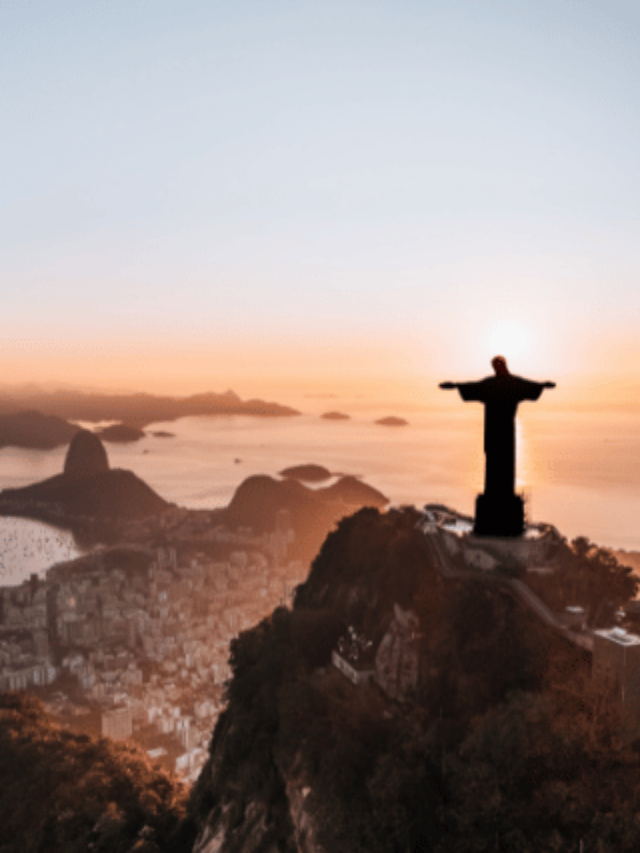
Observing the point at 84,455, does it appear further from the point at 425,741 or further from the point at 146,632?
the point at 425,741

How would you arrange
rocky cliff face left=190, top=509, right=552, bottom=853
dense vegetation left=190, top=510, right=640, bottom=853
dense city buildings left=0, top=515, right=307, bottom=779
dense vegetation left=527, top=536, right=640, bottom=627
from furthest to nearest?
dense city buildings left=0, top=515, right=307, bottom=779
dense vegetation left=527, top=536, right=640, bottom=627
rocky cliff face left=190, top=509, right=552, bottom=853
dense vegetation left=190, top=510, right=640, bottom=853

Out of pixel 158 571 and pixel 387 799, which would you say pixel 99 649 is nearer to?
pixel 158 571

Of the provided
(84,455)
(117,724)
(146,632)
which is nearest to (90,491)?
(84,455)

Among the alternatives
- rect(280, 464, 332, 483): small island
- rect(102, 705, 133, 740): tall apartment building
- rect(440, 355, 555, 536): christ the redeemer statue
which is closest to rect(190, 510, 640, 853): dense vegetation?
rect(440, 355, 555, 536): christ the redeemer statue

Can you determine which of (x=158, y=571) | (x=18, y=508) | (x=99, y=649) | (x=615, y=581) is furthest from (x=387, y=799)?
(x=18, y=508)

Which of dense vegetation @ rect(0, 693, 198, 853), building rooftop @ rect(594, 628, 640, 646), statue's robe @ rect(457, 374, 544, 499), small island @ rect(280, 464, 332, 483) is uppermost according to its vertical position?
statue's robe @ rect(457, 374, 544, 499)

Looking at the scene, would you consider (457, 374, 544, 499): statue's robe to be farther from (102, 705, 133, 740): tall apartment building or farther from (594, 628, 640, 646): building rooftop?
(102, 705, 133, 740): tall apartment building
